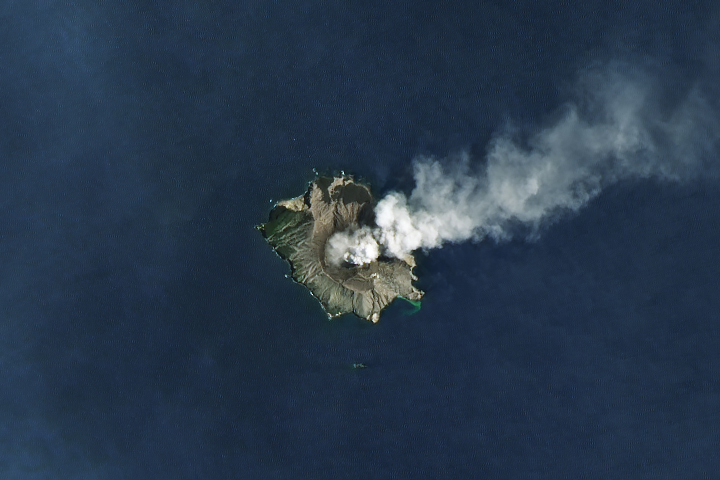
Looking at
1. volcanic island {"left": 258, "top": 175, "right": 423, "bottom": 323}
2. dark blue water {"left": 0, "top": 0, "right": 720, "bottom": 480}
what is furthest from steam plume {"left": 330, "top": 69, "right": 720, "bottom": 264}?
dark blue water {"left": 0, "top": 0, "right": 720, "bottom": 480}

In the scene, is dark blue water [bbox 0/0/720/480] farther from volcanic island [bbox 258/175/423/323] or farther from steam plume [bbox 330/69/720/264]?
steam plume [bbox 330/69/720/264]

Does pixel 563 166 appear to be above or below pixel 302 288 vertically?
above

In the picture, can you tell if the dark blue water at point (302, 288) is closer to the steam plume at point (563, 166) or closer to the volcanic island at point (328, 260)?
the volcanic island at point (328, 260)

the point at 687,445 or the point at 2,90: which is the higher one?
the point at 2,90

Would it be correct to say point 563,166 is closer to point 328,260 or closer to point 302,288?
point 328,260

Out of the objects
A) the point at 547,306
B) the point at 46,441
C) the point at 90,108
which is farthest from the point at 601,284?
the point at 46,441

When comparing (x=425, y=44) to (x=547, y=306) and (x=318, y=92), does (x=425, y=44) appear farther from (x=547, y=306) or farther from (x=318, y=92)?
(x=547, y=306)

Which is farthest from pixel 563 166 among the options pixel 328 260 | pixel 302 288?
pixel 302 288
